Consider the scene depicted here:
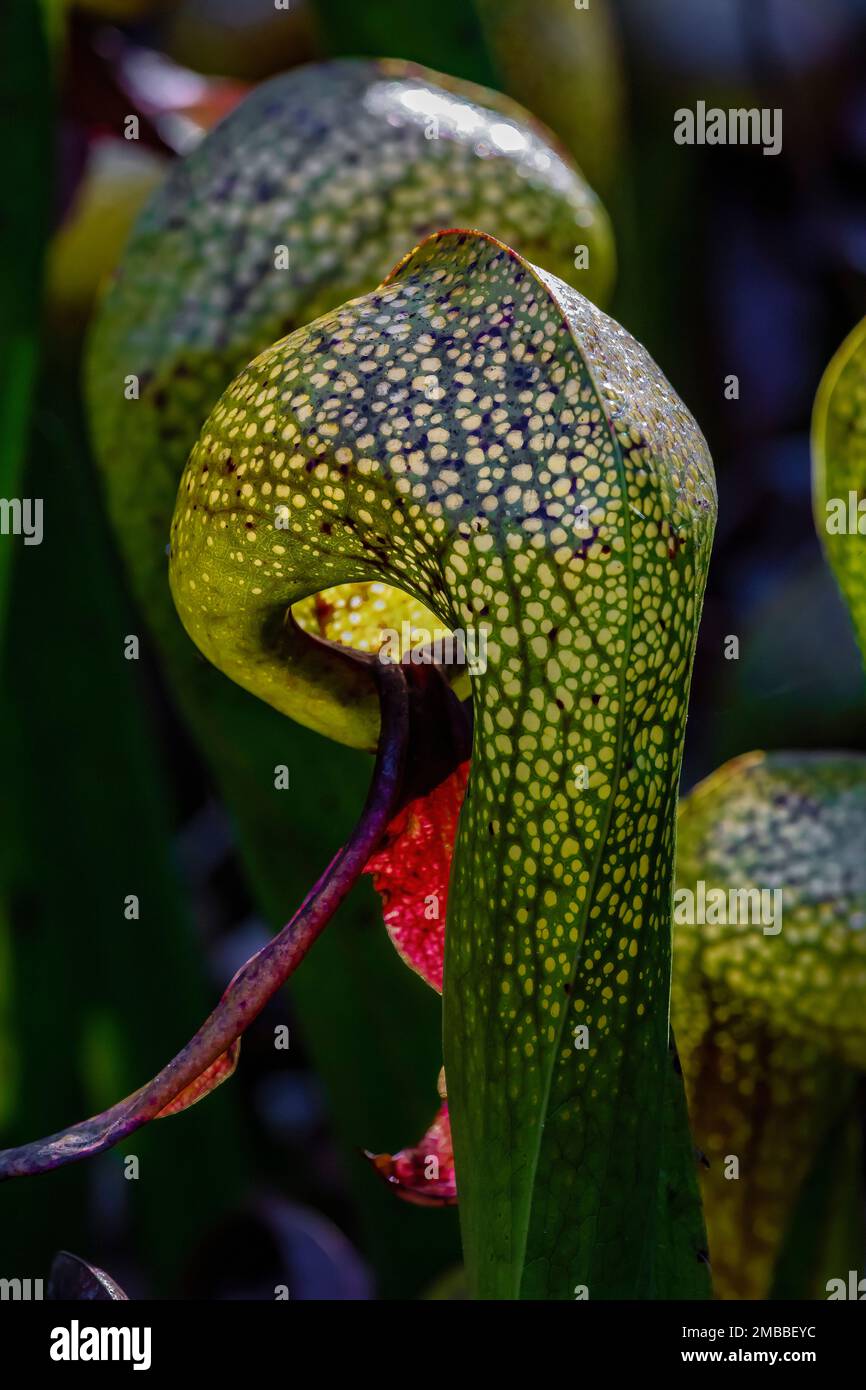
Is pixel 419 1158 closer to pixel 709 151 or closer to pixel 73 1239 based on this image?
pixel 73 1239

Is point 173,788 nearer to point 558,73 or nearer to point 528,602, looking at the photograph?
point 558,73

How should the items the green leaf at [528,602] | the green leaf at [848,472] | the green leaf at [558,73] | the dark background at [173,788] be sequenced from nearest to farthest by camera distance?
the green leaf at [528,602] → the green leaf at [848,472] → the dark background at [173,788] → the green leaf at [558,73]

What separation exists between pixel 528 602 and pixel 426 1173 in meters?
0.18

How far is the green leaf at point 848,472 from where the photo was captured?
0.41 m

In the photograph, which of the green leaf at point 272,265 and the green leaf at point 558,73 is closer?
the green leaf at point 272,265

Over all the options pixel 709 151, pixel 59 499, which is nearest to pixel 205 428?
pixel 59 499

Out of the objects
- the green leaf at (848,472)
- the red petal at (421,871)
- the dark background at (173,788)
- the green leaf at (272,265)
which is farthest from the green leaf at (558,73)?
the red petal at (421,871)

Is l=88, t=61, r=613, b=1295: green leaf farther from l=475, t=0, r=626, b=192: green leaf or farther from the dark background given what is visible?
l=475, t=0, r=626, b=192: green leaf

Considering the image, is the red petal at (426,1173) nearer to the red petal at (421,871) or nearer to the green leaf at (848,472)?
the red petal at (421,871)

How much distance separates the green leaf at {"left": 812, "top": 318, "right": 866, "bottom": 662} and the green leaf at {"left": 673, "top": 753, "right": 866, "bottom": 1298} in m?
0.09

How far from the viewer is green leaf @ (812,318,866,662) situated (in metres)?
0.41

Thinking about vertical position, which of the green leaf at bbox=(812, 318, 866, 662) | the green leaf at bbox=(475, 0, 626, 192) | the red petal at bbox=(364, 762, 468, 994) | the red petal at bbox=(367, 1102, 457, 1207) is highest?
the green leaf at bbox=(475, 0, 626, 192)

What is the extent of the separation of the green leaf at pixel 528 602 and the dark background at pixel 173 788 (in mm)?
187

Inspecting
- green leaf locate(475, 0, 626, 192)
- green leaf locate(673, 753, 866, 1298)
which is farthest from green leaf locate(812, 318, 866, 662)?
green leaf locate(475, 0, 626, 192)
